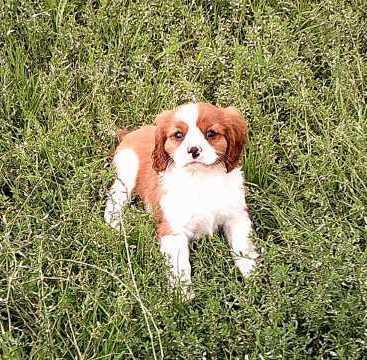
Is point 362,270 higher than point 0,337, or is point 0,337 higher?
point 362,270

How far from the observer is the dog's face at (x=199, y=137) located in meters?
4.27

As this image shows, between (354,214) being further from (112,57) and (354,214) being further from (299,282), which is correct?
(112,57)

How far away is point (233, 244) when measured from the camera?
446 centimetres

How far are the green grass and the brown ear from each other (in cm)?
25

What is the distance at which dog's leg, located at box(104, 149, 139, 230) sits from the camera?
4445 mm

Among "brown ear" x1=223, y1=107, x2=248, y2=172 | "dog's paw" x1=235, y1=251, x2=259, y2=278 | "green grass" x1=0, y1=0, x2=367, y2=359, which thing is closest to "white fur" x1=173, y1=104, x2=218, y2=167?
"brown ear" x1=223, y1=107, x2=248, y2=172

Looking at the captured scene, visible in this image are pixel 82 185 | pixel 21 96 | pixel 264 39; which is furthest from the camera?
pixel 264 39

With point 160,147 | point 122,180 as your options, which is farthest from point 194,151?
→ point 122,180

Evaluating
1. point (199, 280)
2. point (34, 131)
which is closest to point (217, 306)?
point (199, 280)

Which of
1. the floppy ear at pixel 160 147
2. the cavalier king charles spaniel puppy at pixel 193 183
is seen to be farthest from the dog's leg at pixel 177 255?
the floppy ear at pixel 160 147

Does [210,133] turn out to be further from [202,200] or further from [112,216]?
[112,216]

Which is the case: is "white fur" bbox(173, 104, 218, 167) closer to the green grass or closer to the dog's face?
the dog's face

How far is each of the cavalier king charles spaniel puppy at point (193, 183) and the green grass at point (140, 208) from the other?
98 mm

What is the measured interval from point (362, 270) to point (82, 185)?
1.26 metres
